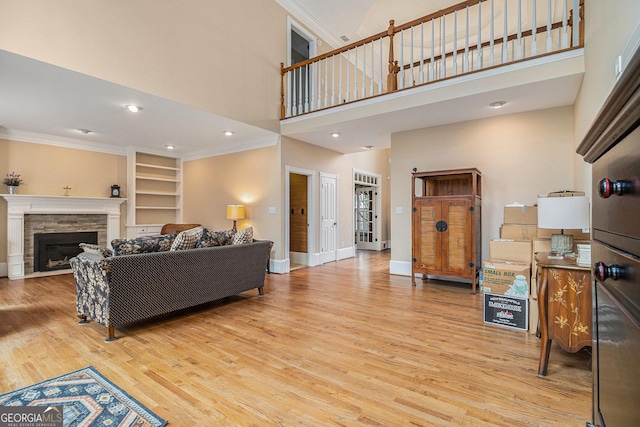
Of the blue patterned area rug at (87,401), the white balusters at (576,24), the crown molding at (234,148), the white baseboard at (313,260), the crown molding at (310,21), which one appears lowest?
the blue patterned area rug at (87,401)

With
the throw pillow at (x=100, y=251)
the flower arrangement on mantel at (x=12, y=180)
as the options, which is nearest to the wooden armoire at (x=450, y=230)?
the throw pillow at (x=100, y=251)

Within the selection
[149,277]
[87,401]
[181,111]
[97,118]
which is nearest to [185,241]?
[149,277]

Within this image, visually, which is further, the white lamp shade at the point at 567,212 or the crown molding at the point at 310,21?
the crown molding at the point at 310,21

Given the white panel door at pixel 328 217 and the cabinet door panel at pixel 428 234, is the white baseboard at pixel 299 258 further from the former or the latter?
the cabinet door panel at pixel 428 234

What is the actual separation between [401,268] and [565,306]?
3.58m

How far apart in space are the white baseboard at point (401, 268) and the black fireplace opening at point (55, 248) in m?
6.11

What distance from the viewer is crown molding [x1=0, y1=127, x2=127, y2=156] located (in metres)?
5.60

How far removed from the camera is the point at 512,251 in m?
3.39

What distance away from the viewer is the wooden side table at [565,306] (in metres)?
2.02

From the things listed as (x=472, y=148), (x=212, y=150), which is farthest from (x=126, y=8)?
(x=472, y=148)

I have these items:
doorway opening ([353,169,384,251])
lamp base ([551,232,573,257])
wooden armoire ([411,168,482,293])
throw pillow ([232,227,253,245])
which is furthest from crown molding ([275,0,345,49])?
lamp base ([551,232,573,257])

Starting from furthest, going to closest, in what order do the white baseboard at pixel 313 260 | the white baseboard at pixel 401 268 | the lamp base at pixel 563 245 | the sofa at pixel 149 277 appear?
the white baseboard at pixel 313 260 < the white baseboard at pixel 401 268 < the sofa at pixel 149 277 < the lamp base at pixel 563 245

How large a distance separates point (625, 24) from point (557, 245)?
5.52 feet

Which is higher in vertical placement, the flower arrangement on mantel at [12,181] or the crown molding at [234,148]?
the crown molding at [234,148]
